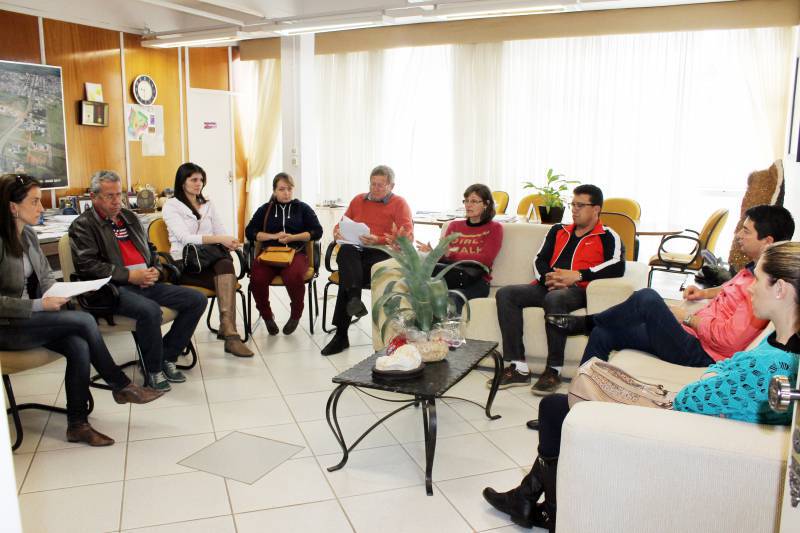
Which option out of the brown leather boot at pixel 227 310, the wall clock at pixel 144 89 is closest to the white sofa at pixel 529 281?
the brown leather boot at pixel 227 310

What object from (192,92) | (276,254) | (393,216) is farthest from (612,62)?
(192,92)

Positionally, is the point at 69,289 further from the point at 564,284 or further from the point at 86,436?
the point at 564,284

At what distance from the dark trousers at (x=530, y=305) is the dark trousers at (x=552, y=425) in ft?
4.62

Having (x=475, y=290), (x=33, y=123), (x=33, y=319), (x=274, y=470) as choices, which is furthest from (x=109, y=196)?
(x=33, y=123)

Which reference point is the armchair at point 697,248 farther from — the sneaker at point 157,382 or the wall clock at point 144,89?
the wall clock at point 144,89

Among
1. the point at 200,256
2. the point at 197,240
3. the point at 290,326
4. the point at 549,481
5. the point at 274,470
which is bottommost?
the point at 274,470

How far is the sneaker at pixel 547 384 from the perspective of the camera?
3711 millimetres

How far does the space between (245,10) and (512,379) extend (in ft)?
16.5

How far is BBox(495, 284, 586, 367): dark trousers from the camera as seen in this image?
3736 millimetres

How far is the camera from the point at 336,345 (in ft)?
14.8

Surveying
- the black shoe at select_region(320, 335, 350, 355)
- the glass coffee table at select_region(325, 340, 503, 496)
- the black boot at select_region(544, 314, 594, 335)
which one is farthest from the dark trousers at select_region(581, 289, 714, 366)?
the black shoe at select_region(320, 335, 350, 355)

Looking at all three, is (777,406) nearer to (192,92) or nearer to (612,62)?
(612,62)

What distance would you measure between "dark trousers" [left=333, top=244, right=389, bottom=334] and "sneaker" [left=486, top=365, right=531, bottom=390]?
1.26 m

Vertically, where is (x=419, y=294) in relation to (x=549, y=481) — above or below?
above
